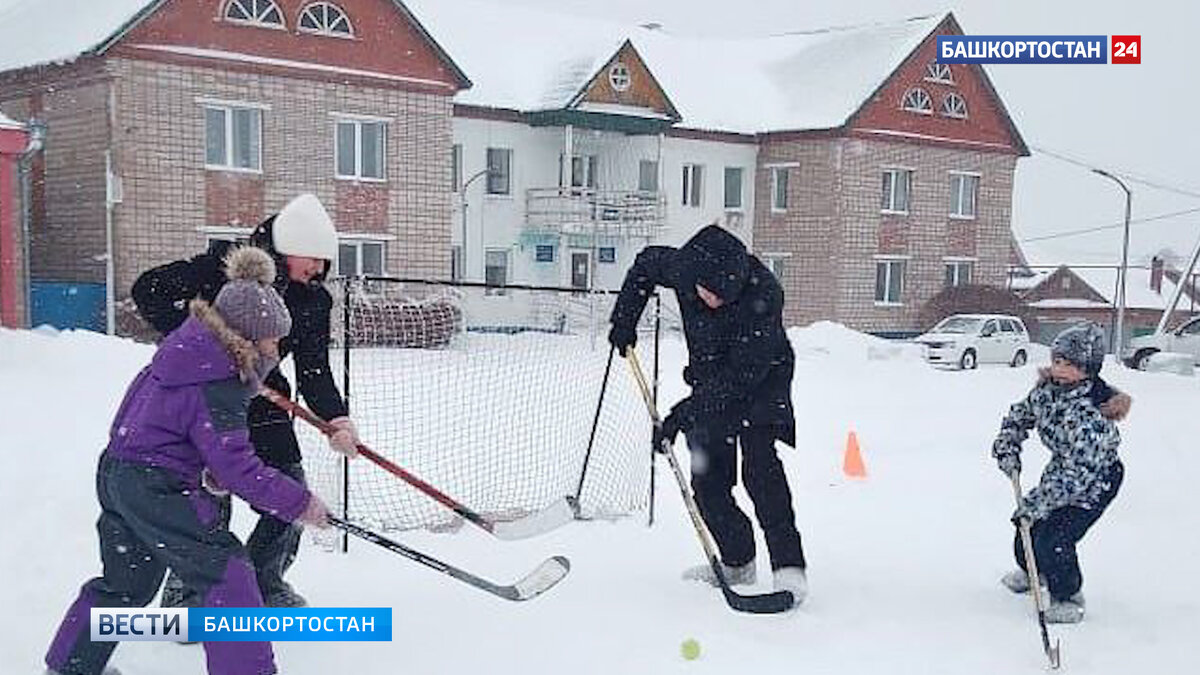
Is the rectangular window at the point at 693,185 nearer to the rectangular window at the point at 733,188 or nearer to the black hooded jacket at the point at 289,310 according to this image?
the rectangular window at the point at 733,188

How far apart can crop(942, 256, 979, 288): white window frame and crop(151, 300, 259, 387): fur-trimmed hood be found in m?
29.4

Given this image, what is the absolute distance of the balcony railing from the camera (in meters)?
26.5

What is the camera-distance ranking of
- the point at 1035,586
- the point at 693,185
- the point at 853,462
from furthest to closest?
1. the point at 693,185
2. the point at 853,462
3. the point at 1035,586

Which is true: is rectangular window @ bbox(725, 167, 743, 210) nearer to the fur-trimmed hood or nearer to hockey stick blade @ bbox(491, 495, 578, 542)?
hockey stick blade @ bbox(491, 495, 578, 542)

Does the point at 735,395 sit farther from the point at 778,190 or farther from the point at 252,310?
the point at 778,190

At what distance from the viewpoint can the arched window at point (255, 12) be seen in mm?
20047

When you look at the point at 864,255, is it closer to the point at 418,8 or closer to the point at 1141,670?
the point at 418,8

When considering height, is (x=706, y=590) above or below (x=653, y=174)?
below

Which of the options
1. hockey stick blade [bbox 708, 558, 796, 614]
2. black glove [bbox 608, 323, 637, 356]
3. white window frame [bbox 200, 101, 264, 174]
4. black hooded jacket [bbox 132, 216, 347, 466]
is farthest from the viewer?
white window frame [bbox 200, 101, 264, 174]

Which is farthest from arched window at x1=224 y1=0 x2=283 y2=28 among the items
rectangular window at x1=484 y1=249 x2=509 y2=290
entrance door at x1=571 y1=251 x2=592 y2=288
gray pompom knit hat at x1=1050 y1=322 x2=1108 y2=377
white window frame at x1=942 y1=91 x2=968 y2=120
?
white window frame at x1=942 y1=91 x2=968 y2=120

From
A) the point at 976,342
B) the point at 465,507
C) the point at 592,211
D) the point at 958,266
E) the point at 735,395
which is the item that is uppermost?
the point at 592,211

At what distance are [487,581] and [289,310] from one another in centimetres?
144

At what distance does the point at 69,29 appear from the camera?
20.4 metres

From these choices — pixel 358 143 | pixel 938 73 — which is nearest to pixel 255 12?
pixel 358 143
